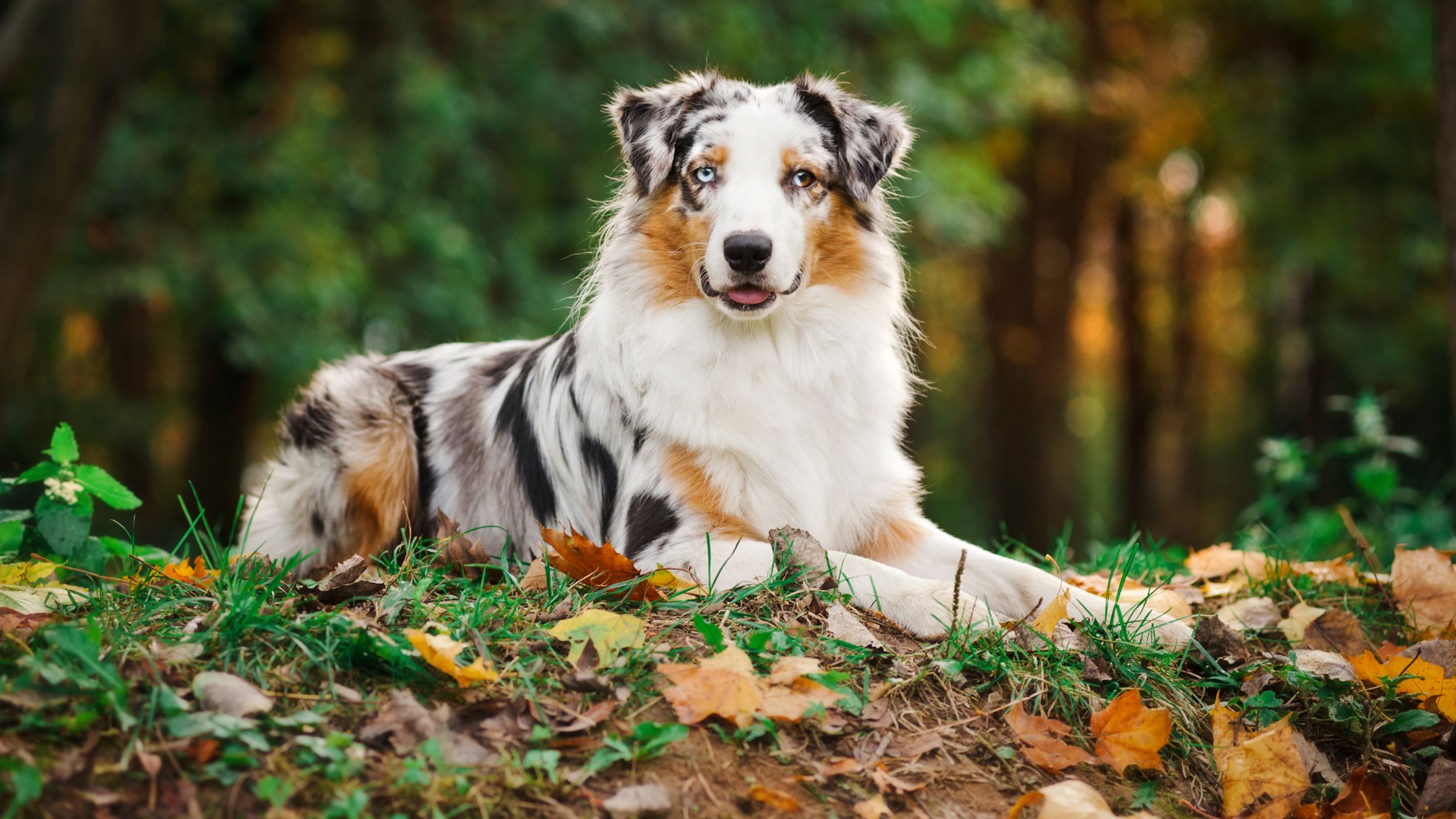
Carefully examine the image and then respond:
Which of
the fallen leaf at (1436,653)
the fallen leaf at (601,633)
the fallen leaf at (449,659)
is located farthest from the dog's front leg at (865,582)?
the fallen leaf at (1436,653)

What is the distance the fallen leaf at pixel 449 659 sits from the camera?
2.49 meters

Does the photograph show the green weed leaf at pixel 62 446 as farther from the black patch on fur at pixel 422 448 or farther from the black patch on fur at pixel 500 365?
the black patch on fur at pixel 500 365

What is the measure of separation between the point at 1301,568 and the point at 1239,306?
15307mm

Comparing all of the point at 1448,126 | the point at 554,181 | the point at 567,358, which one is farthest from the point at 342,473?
the point at 554,181

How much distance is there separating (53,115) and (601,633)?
6083 mm

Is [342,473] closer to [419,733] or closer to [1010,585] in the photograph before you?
[419,733]

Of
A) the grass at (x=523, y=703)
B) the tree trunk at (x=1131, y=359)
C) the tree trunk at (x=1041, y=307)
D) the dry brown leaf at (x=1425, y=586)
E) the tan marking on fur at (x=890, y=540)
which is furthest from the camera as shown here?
the tree trunk at (x=1131, y=359)

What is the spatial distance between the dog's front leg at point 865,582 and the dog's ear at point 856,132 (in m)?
1.52

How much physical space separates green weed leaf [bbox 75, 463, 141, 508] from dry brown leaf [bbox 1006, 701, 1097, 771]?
101 inches

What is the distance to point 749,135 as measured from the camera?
395 cm

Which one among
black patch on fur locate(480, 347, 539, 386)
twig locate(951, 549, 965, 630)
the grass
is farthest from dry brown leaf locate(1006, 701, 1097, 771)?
black patch on fur locate(480, 347, 539, 386)

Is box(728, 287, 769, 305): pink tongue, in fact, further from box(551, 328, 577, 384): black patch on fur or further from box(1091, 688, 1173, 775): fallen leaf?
box(1091, 688, 1173, 775): fallen leaf

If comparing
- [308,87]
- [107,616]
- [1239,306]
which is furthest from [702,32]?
[1239,306]

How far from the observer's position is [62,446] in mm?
3309
